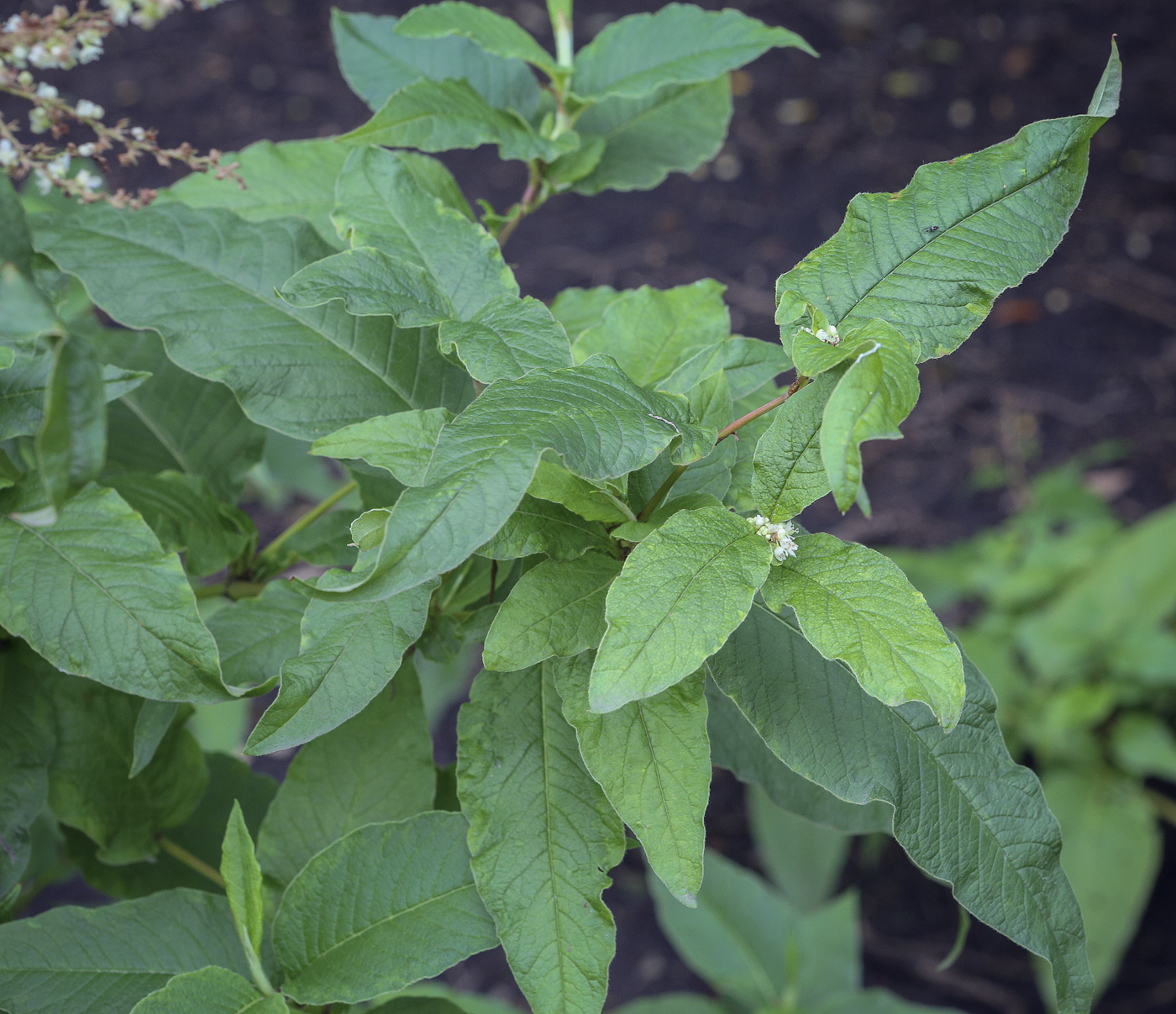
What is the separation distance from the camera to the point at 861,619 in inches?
25.2

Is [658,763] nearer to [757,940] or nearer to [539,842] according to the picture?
[539,842]

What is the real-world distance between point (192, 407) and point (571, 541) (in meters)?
0.56

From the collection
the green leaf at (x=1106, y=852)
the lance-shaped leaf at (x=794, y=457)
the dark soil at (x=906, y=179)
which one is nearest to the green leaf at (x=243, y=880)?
the lance-shaped leaf at (x=794, y=457)

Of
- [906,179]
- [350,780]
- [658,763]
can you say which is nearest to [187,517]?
[350,780]

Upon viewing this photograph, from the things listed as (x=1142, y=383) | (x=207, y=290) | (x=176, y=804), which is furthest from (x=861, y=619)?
(x=1142, y=383)

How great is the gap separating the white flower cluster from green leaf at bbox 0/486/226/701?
40 cm

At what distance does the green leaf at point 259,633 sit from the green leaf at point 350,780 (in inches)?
4.5

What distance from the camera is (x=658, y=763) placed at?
0.69m

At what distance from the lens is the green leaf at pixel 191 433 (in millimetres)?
1076

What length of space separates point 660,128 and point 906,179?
272 centimetres

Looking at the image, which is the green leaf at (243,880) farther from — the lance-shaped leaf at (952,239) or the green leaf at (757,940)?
the green leaf at (757,940)

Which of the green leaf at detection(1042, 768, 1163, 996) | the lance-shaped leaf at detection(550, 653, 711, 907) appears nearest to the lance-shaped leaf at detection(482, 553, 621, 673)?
the lance-shaped leaf at detection(550, 653, 711, 907)

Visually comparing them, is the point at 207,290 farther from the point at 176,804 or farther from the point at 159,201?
the point at 176,804

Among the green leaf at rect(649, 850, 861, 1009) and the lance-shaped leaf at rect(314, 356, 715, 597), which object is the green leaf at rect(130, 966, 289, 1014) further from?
the green leaf at rect(649, 850, 861, 1009)
